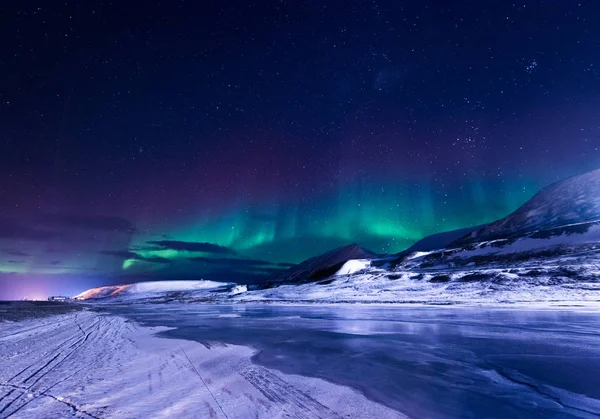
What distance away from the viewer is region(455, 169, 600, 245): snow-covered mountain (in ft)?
386

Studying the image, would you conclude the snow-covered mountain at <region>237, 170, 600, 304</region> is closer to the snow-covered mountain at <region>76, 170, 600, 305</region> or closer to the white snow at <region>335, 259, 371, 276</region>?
the snow-covered mountain at <region>76, 170, 600, 305</region>

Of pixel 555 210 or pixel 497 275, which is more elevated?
pixel 555 210

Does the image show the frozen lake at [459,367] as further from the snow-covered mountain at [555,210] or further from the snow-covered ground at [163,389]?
the snow-covered mountain at [555,210]

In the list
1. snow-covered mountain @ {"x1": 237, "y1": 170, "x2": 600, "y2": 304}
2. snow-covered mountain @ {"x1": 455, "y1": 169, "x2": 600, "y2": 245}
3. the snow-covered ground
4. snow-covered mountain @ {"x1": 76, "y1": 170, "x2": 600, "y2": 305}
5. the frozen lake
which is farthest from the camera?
snow-covered mountain @ {"x1": 455, "y1": 169, "x2": 600, "y2": 245}

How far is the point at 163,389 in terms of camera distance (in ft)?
23.8

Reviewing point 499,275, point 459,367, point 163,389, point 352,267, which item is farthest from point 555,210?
point 163,389

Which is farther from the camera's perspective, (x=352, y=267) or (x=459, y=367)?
(x=352, y=267)

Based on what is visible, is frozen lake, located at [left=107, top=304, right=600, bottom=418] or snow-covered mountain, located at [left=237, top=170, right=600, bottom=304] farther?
snow-covered mountain, located at [left=237, top=170, right=600, bottom=304]

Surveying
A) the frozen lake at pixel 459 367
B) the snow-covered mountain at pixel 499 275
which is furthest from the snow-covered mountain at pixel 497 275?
the frozen lake at pixel 459 367

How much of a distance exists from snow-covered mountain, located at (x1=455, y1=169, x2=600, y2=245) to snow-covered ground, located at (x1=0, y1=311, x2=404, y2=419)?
12249 centimetres

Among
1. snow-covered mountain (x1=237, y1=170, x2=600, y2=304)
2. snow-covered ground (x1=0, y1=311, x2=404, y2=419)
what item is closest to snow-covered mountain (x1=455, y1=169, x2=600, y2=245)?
snow-covered mountain (x1=237, y1=170, x2=600, y2=304)

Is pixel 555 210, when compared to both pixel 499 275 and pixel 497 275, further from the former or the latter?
pixel 499 275

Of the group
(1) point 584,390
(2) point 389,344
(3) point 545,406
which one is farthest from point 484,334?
(3) point 545,406

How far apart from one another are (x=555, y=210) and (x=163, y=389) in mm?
162995
